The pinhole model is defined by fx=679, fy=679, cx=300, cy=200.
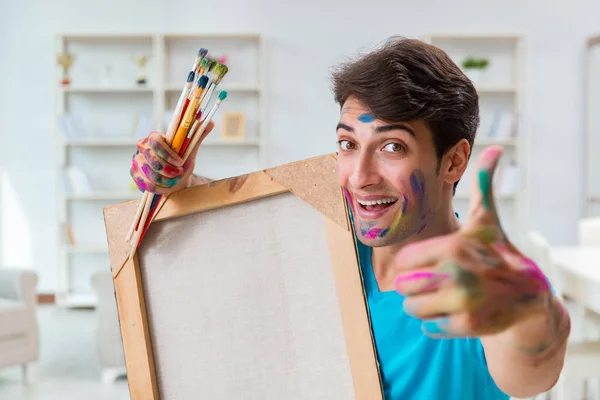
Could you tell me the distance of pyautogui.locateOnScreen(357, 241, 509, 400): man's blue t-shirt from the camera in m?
0.99

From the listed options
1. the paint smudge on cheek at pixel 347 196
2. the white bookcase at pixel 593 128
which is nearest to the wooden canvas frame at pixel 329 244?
the paint smudge on cheek at pixel 347 196

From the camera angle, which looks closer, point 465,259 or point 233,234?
point 465,259

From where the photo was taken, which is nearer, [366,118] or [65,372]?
[366,118]

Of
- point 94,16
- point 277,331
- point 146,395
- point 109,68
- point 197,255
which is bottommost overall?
point 146,395

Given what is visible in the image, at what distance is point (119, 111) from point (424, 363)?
5676mm

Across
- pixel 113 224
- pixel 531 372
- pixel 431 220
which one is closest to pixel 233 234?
pixel 113 224

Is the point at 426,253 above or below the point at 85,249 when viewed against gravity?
above

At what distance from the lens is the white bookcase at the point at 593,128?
6059 mm

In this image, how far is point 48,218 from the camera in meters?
6.34

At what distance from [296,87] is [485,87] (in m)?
1.70

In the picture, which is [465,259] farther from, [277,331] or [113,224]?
[113,224]

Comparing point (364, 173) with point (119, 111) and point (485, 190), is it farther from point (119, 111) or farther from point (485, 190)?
point (119, 111)

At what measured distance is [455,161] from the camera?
107 centimetres

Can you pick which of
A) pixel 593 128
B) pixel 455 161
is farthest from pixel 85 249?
pixel 455 161
